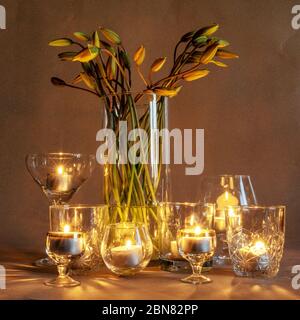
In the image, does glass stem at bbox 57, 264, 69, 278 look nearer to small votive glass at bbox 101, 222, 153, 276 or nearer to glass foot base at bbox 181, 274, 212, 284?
small votive glass at bbox 101, 222, 153, 276

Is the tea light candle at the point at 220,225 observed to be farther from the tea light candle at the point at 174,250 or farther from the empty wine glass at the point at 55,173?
the empty wine glass at the point at 55,173

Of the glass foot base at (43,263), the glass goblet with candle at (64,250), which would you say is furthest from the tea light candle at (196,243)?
the glass foot base at (43,263)

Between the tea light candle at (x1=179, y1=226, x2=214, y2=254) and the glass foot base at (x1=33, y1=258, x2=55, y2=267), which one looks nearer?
the tea light candle at (x1=179, y1=226, x2=214, y2=254)

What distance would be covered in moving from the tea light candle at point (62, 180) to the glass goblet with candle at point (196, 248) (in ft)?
0.96

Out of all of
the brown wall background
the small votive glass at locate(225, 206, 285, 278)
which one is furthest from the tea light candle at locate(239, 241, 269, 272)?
the brown wall background

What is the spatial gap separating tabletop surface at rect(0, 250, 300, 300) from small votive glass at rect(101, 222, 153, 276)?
0.09 ft

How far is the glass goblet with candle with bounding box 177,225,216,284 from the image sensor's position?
3.03ft

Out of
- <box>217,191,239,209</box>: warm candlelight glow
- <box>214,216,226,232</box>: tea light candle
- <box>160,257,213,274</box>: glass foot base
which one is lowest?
<box>160,257,213,274</box>: glass foot base

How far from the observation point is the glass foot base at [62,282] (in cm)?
89

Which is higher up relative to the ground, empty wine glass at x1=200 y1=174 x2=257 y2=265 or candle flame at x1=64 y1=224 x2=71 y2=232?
empty wine glass at x1=200 y1=174 x2=257 y2=265

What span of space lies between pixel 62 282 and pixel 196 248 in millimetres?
221

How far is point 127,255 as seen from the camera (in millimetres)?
935
